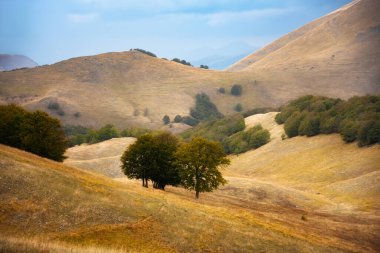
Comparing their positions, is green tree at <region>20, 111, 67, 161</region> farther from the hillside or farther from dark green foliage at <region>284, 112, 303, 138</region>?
dark green foliage at <region>284, 112, 303, 138</region>

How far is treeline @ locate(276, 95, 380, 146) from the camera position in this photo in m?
128

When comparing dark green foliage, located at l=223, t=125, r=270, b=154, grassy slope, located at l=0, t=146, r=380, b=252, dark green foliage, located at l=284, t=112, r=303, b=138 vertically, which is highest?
dark green foliage, located at l=284, t=112, r=303, b=138

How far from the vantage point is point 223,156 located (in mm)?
76000

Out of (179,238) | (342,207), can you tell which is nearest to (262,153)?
(342,207)

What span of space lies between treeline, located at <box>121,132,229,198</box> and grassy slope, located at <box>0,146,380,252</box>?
22.7 meters

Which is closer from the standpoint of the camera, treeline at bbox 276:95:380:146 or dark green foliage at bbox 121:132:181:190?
dark green foliage at bbox 121:132:181:190

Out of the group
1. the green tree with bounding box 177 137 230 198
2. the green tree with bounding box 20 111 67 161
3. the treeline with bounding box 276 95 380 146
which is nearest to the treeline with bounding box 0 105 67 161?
the green tree with bounding box 20 111 67 161

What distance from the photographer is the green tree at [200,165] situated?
2859 inches

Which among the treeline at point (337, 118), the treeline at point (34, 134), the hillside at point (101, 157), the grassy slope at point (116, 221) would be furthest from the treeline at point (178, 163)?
the treeline at point (337, 118)

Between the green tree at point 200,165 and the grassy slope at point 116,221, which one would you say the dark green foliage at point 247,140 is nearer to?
the green tree at point 200,165

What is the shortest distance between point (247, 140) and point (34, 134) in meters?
128

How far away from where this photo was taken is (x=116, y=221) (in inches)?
1518

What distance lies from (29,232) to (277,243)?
24.1m

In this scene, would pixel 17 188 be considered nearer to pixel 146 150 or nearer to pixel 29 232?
pixel 29 232
